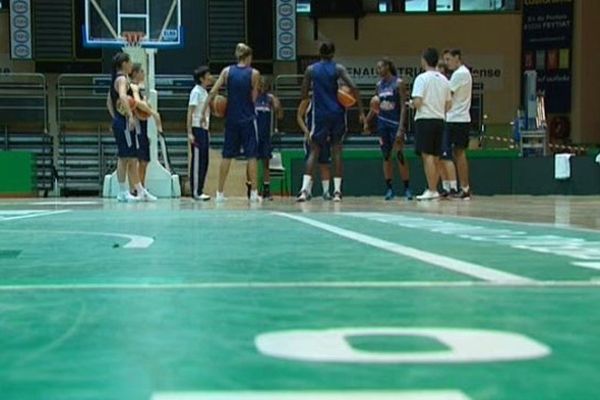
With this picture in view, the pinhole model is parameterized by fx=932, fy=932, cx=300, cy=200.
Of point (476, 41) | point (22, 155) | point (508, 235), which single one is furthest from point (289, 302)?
point (476, 41)

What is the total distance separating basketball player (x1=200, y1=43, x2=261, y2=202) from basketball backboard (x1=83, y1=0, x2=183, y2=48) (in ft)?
14.2

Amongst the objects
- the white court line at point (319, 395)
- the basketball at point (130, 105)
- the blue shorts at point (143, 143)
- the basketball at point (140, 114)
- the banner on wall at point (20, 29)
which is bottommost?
the white court line at point (319, 395)

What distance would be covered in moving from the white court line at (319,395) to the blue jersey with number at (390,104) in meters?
9.07

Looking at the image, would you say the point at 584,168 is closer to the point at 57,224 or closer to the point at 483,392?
the point at 57,224

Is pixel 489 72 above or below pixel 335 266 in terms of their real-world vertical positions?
above

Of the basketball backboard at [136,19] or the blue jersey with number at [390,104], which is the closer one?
the blue jersey with number at [390,104]

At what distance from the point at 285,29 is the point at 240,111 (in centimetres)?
1202

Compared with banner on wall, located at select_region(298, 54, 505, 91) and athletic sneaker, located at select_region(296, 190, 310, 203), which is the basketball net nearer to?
athletic sneaker, located at select_region(296, 190, 310, 203)

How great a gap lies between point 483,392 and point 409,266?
1624 mm

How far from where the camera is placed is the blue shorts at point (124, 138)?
9.47 metres

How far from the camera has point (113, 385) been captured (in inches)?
49.8

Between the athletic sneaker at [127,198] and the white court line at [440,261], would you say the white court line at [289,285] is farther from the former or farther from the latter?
the athletic sneaker at [127,198]

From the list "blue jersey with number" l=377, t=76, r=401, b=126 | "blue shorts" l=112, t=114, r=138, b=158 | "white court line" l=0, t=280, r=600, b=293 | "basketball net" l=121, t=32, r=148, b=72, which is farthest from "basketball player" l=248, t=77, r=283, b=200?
"white court line" l=0, t=280, r=600, b=293

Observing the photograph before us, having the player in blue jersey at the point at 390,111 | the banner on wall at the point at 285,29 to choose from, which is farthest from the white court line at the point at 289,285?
the banner on wall at the point at 285,29
